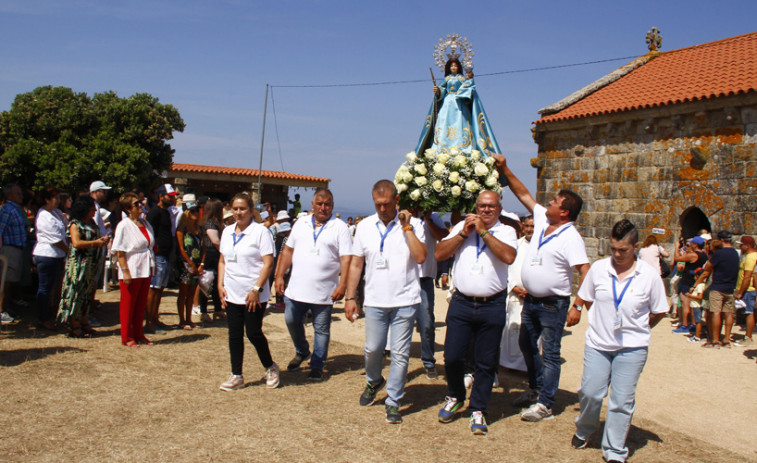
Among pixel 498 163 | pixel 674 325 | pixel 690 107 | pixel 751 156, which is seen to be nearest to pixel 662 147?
pixel 690 107

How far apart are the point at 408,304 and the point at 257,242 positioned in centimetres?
161

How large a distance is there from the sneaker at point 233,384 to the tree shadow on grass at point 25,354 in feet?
7.22

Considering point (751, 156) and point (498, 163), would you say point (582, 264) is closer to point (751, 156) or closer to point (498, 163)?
point (498, 163)

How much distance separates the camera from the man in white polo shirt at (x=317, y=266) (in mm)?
5664

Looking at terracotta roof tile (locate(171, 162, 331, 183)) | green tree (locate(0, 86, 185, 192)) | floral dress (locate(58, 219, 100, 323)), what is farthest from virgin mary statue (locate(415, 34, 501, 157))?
terracotta roof tile (locate(171, 162, 331, 183))

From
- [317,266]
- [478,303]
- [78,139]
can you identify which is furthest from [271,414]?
[78,139]

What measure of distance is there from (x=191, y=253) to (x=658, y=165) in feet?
34.6

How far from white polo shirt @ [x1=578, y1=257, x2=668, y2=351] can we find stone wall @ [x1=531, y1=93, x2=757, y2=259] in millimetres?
8919

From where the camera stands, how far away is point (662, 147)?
1285 cm

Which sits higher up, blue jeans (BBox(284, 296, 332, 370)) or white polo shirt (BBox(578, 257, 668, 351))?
white polo shirt (BBox(578, 257, 668, 351))

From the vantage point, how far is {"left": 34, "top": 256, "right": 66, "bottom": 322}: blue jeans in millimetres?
7328

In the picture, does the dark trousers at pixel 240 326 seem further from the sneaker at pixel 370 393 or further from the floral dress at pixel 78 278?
the floral dress at pixel 78 278

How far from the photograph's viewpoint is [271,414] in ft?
15.6

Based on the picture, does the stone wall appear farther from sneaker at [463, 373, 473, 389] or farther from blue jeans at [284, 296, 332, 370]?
blue jeans at [284, 296, 332, 370]
